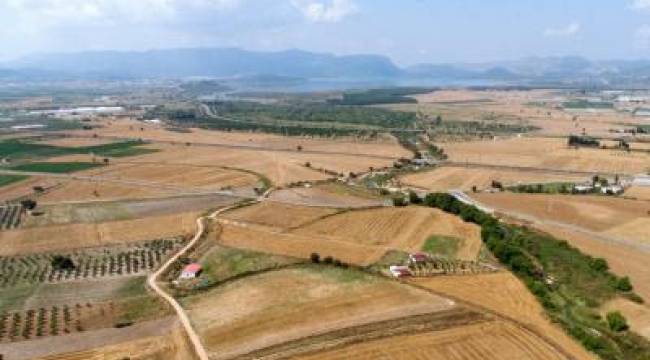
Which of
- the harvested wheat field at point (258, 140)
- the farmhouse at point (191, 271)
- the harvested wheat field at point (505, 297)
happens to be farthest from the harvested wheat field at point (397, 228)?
the harvested wheat field at point (258, 140)

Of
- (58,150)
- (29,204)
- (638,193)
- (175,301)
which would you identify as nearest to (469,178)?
(638,193)

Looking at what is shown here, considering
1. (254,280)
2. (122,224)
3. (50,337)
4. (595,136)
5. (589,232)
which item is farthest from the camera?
(595,136)

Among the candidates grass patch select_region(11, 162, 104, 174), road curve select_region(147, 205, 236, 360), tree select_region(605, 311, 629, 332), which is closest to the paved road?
tree select_region(605, 311, 629, 332)

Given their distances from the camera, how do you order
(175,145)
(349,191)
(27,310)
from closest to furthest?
(27,310) → (349,191) → (175,145)

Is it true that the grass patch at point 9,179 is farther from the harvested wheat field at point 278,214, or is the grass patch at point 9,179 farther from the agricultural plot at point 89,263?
the harvested wheat field at point 278,214

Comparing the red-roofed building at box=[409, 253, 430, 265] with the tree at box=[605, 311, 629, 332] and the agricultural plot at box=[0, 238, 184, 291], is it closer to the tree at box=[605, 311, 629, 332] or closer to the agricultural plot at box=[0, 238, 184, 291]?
the tree at box=[605, 311, 629, 332]

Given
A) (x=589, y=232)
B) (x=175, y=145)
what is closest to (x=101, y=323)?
(x=589, y=232)

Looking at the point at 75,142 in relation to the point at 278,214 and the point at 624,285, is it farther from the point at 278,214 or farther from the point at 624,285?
the point at 624,285

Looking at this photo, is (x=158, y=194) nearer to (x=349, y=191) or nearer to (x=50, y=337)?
(x=349, y=191)
